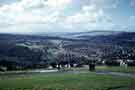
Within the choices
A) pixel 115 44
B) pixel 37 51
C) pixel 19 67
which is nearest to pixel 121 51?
pixel 115 44

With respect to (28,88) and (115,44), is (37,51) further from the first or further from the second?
(115,44)

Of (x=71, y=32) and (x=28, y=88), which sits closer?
(x=28, y=88)

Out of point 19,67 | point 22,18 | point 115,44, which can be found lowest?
point 19,67

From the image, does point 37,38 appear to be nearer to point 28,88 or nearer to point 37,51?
point 37,51

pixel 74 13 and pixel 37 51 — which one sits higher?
pixel 74 13

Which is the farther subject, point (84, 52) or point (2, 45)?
point (84, 52)

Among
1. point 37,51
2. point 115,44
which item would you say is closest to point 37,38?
point 37,51
